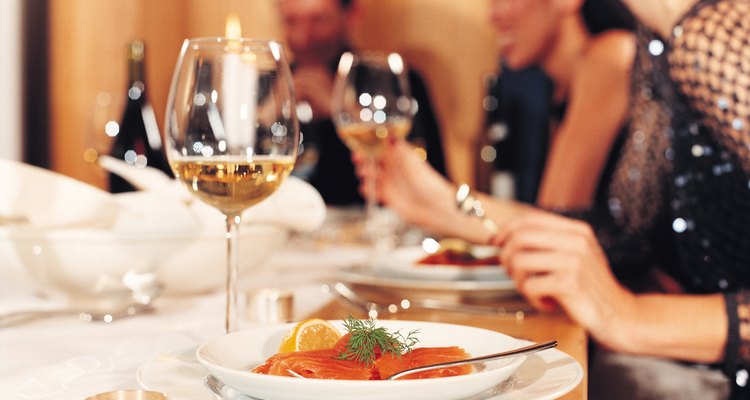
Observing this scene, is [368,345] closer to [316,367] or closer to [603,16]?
[316,367]

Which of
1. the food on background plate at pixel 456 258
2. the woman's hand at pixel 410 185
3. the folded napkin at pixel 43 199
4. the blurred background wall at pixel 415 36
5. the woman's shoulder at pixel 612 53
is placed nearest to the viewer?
the folded napkin at pixel 43 199

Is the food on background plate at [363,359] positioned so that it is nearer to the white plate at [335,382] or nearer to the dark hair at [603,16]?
the white plate at [335,382]

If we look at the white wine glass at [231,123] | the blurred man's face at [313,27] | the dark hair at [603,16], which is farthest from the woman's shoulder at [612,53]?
the white wine glass at [231,123]

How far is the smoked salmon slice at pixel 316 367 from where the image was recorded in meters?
0.48

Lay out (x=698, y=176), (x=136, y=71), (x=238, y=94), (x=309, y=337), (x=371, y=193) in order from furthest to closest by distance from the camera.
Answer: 1. (x=136, y=71)
2. (x=371, y=193)
3. (x=698, y=176)
4. (x=238, y=94)
5. (x=309, y=337)

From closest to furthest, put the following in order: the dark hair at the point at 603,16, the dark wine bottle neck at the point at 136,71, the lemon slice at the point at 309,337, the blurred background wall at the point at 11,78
Result: the lemon slice at the point at 309,337 → the dark wine bottle neck at the point at 136,71 → the dark hair at the point at 603,16 → the blurred background wall at the point at 11,78

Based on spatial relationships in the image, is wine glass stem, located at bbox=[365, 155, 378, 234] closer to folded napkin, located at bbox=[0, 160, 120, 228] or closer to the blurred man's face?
folded napkin, located at bbox=[0, 160, 120, 228]

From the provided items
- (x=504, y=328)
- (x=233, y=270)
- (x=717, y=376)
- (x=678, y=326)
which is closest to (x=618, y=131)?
(x=717, y=376)

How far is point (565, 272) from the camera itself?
85cm

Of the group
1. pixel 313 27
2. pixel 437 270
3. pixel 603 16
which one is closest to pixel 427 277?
pixel 437 270

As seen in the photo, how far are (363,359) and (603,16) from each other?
2.11 m

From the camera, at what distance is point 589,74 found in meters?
2.09

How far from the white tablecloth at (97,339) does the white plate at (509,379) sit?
0.06m

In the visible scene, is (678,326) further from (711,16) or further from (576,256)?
(711,16)
